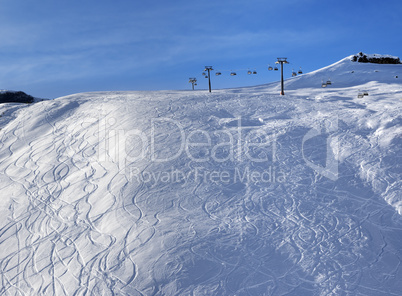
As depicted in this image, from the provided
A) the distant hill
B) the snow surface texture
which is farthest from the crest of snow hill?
the distant hill

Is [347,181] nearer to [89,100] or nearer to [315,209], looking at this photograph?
[315,209]

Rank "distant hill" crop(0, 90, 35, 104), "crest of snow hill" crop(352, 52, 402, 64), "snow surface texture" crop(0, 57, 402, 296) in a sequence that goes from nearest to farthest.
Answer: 1. "snow surface texture" crop(0, 57, 402, 296)
2. "distant hill" crop(0, 90, 35, 104)
3. "crest of snow hill" crop(352, 52, 402, 64)

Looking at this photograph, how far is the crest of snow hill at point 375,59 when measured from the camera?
4792 cm

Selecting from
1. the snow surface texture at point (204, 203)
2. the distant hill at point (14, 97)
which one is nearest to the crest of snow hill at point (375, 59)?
the snow surface texture at point (204, 203)

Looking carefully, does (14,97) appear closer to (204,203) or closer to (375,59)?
(204,203)

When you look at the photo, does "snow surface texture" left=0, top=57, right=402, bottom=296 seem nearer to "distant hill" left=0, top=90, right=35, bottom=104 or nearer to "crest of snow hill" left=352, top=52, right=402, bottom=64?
"distant hill" left=0, top=90, right=35, bottom=104

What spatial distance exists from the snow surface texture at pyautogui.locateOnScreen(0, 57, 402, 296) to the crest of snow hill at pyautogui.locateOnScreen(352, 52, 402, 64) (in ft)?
106

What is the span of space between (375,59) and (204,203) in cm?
4933

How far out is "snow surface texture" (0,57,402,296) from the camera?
26.9 ft

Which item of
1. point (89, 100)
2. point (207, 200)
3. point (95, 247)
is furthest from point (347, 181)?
point (89, 100)

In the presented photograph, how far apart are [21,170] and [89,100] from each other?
31.2 feet

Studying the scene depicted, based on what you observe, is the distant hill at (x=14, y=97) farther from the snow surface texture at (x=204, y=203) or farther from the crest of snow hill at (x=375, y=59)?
the crest of snow hill at (x=375, y=59)

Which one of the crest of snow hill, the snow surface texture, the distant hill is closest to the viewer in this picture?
the snow surface texture

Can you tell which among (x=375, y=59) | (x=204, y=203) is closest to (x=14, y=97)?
(x=204, y=203)
